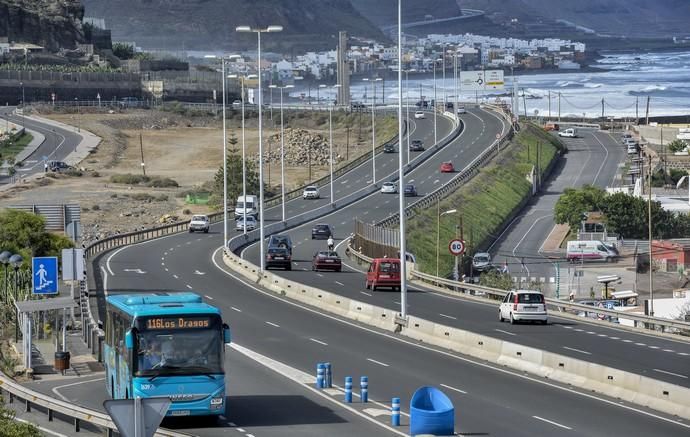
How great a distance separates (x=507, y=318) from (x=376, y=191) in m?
67.9

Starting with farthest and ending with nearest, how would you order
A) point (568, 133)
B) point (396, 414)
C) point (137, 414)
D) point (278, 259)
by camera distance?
point (568, 133) < point (278, 259) < point (396, 414) < point (137, 414)

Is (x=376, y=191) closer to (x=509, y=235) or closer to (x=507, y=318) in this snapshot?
(x=509, y=235)

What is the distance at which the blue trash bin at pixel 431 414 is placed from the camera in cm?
2247

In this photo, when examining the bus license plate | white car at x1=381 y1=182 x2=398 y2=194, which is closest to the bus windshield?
the bus license plate

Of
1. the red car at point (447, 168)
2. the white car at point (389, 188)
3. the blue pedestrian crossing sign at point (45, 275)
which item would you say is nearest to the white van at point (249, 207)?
the white car at point (389, 188)

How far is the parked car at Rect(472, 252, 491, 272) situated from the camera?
80887 mm

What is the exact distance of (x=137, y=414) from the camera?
1341 cm

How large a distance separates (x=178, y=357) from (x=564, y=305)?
25758 millimetres

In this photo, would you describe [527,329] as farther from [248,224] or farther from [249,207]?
[249,207]

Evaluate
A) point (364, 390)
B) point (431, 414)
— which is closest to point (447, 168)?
point (364, 390)

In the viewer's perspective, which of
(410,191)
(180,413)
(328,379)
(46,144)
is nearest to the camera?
(180,413)

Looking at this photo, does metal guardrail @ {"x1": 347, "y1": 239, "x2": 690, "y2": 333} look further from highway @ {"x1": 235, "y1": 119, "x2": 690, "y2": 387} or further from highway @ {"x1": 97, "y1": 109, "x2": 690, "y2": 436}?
highway @ {"x1": 97, "y1": 109, "x2": 690, "y2": 436}

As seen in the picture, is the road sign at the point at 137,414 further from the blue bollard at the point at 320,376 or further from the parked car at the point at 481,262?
the parked car at the point at 481,262

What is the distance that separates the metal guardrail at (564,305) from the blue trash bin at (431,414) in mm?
18159
